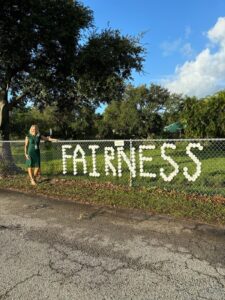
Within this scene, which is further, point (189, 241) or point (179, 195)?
point (179, 195)

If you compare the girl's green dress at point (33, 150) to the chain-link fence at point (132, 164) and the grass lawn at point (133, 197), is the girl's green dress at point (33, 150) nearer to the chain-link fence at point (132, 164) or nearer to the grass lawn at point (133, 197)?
the grass lawn at point (133, 197)

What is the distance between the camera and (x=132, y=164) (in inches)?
374

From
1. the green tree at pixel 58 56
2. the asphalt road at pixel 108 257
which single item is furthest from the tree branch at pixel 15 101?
the asphalt road at pixel 108 257

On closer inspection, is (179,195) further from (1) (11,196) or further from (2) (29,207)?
(1) (11,196)

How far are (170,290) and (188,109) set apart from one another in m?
18.4

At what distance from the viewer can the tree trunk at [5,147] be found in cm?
1245

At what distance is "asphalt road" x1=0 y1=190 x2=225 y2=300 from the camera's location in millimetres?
4027

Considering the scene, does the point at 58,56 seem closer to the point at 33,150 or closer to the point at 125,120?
the point at 33,150

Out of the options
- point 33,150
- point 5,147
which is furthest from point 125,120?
point 33,150

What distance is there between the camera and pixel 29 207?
7.96m

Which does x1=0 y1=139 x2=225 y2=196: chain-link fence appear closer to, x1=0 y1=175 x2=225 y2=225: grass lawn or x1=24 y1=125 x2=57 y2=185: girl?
x1=0 y1=175 x2=225 y2=225: grass lawn

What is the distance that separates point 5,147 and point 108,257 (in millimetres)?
8985

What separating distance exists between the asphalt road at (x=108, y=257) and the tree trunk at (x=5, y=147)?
5.33m

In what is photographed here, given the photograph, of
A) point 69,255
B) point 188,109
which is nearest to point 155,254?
point 69,255
